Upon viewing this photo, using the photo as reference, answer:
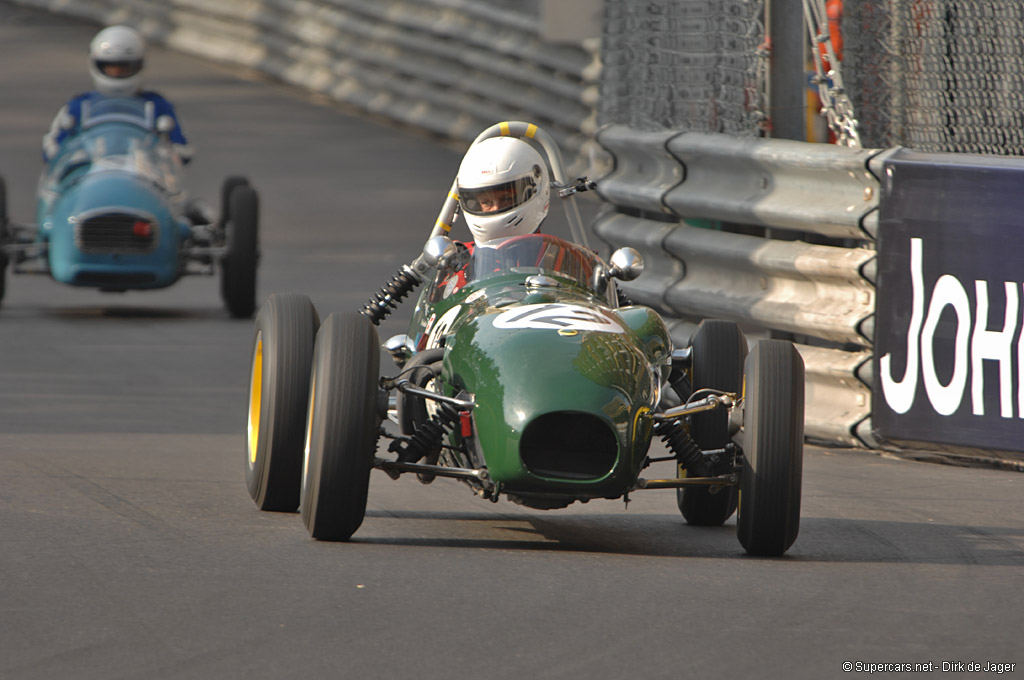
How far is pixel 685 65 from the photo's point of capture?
34.5 ft

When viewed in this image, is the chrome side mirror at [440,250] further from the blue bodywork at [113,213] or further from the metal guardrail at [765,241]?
the blue bodywork at [113,213]

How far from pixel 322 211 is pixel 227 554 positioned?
42.2ft

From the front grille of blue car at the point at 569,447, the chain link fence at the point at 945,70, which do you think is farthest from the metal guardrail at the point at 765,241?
the front grille of blue car at the point at 569,447

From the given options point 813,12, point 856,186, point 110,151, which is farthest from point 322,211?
point 856,186

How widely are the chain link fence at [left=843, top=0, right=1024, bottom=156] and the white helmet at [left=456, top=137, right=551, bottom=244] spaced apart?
8.40 ft

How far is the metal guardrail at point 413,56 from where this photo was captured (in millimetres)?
19906

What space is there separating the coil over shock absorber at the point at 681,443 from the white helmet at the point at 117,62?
886cm

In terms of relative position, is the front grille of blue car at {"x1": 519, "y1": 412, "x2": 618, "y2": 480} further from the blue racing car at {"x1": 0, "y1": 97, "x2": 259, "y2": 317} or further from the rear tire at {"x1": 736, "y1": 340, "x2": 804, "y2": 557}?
the blue racing car at {"x1": 0, "y1": 97, "x2": 259, "y2": 317}

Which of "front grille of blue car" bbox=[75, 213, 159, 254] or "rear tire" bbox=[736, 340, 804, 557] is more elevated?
"front grille of blue car" bbox=[75, 213, 159, 254]

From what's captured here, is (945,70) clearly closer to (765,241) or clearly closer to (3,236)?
(765,241)

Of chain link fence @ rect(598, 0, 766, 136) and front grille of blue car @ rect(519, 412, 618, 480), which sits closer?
front grille of blue car @ rect(519, 412, 618, 480)

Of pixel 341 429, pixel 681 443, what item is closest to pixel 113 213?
pixel 341 429

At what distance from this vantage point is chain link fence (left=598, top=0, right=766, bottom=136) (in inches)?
399

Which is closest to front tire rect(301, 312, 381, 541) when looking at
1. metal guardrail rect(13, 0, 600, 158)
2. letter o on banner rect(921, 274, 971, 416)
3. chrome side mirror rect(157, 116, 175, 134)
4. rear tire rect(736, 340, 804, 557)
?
rear tire rect(736, 340, 804, 557)
